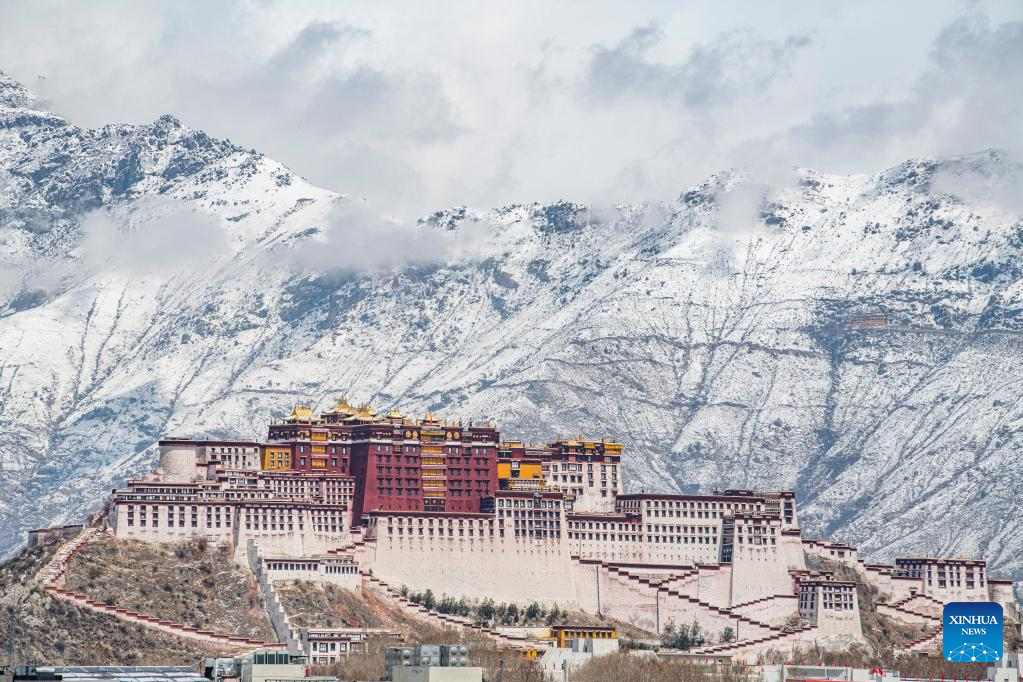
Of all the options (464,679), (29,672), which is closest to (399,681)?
(464,679)

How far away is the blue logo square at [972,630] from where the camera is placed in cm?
14175

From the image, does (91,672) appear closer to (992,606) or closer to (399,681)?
(399,681)

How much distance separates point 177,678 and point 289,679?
78.3 ft

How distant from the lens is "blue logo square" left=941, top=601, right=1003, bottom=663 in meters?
142

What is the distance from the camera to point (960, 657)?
479 ft

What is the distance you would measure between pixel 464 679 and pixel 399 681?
6.43 metres

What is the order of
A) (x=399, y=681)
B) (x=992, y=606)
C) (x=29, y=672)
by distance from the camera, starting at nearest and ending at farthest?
(x=992, y=606), (x=29, y=672), (x=399, y=681)

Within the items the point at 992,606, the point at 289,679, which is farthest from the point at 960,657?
A: the point at 289,679

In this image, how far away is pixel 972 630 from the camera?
14188 cm

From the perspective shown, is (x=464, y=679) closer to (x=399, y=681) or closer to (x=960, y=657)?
(x=399, y=681)

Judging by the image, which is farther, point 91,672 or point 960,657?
point 91,672

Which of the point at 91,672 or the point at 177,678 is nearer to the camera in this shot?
the point at 177,678

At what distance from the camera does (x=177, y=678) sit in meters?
172

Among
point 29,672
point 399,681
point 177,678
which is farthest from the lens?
point 399,681
